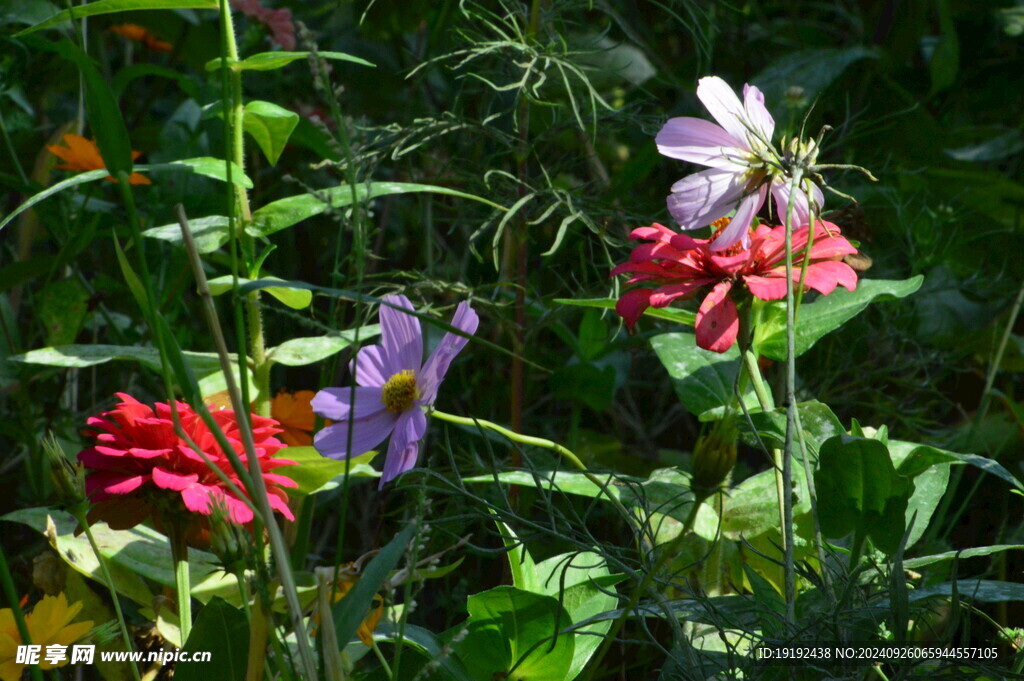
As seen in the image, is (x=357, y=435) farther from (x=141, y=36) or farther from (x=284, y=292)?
(x=141, y=36)

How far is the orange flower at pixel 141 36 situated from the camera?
3.91ft

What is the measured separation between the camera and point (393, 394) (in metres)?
0.51

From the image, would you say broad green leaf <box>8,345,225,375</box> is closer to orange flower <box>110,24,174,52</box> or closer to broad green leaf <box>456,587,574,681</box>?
broad green leaf <box>456,587,574,681</box>

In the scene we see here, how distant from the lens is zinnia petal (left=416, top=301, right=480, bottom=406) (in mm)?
469

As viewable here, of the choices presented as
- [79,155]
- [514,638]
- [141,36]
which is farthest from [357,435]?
[141,36]

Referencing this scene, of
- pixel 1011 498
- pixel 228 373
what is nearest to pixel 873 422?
pixel 1011 498

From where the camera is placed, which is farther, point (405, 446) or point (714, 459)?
point (405, 446)

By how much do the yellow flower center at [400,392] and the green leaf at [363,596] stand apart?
0.13m

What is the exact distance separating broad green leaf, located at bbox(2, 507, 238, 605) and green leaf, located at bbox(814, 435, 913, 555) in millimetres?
336

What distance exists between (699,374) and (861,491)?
0.19 metres

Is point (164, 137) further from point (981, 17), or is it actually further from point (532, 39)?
point (981, 17)

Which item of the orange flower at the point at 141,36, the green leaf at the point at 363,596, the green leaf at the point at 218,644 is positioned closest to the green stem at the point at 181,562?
Answer: the green leaf at the point at 218,644

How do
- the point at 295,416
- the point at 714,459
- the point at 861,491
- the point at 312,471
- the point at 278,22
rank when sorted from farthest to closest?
the point at 278,22 → the point at 295,416 → the point at 312,471 → the point at 861,491 → the point at 714,459

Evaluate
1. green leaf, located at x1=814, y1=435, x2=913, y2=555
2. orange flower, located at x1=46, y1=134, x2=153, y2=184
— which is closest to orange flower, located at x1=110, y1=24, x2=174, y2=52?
orange flower, located at x1=46, y1=134, x2=153, y2=184
